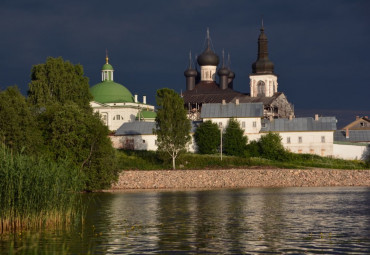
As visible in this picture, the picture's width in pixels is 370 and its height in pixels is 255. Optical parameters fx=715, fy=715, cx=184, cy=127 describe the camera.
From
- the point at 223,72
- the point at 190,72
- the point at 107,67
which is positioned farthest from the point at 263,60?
the point at 107,67

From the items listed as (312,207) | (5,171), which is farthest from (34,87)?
(5,171)

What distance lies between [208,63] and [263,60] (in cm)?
1456

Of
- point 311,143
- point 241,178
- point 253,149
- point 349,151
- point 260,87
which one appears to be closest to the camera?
point 241,178

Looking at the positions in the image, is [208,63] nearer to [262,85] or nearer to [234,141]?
[262,85]

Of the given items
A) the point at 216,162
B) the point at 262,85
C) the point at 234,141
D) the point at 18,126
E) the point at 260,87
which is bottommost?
the point at 216,162

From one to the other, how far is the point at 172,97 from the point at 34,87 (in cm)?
1172

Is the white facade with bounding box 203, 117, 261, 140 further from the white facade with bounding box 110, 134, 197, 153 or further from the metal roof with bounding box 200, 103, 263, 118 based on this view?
the white facade with bounding box 110, 134, 197, 153

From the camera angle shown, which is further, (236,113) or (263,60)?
(263,60)

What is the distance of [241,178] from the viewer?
183 feet

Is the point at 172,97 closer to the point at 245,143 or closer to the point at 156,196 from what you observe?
the point at 245,143

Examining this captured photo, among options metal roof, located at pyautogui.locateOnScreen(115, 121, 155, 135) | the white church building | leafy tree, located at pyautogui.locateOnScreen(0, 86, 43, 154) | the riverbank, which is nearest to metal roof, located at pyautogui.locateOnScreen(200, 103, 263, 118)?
metal roof, located at pyautogui.locateOnScreen(115, 121, 155, 135)

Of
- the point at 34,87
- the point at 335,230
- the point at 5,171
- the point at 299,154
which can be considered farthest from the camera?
the point at 299,154

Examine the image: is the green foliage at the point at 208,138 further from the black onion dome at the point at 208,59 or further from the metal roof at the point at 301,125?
the black onion dome at the point at 208,59

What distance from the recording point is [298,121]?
72.8 m
